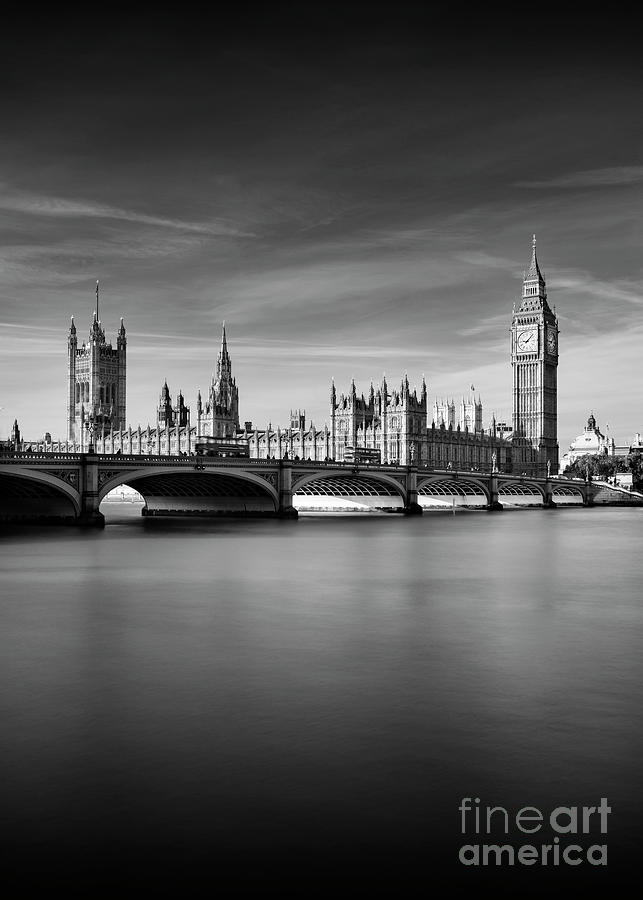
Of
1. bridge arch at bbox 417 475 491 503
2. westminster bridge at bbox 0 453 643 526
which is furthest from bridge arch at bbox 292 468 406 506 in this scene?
bridge arch at bbox 417 475 491 503

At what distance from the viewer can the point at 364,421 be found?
127 m

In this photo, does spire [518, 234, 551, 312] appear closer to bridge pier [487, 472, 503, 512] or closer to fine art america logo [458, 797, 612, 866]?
bridge pier [487, 472, 503, 512]

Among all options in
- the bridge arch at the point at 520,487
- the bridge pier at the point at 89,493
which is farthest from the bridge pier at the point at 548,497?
the bridge pier at the point at 89,493

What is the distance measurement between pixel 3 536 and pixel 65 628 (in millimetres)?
33240

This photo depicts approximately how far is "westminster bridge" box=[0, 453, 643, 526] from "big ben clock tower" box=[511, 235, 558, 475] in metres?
51.0

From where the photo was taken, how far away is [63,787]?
36.0 ft

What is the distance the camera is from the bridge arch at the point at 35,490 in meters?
54.8

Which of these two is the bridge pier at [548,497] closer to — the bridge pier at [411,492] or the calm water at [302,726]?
the bridge pier at [411,492]

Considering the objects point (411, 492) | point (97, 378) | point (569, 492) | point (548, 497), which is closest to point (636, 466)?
point (569, 492)

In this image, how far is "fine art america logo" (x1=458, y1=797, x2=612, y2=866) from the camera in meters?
9.23

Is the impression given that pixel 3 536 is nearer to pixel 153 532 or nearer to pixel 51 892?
pixel 153 532

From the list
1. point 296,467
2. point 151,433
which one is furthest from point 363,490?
point 151,433

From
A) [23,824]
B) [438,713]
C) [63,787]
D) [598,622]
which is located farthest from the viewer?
[598,622]

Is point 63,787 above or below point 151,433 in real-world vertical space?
below
